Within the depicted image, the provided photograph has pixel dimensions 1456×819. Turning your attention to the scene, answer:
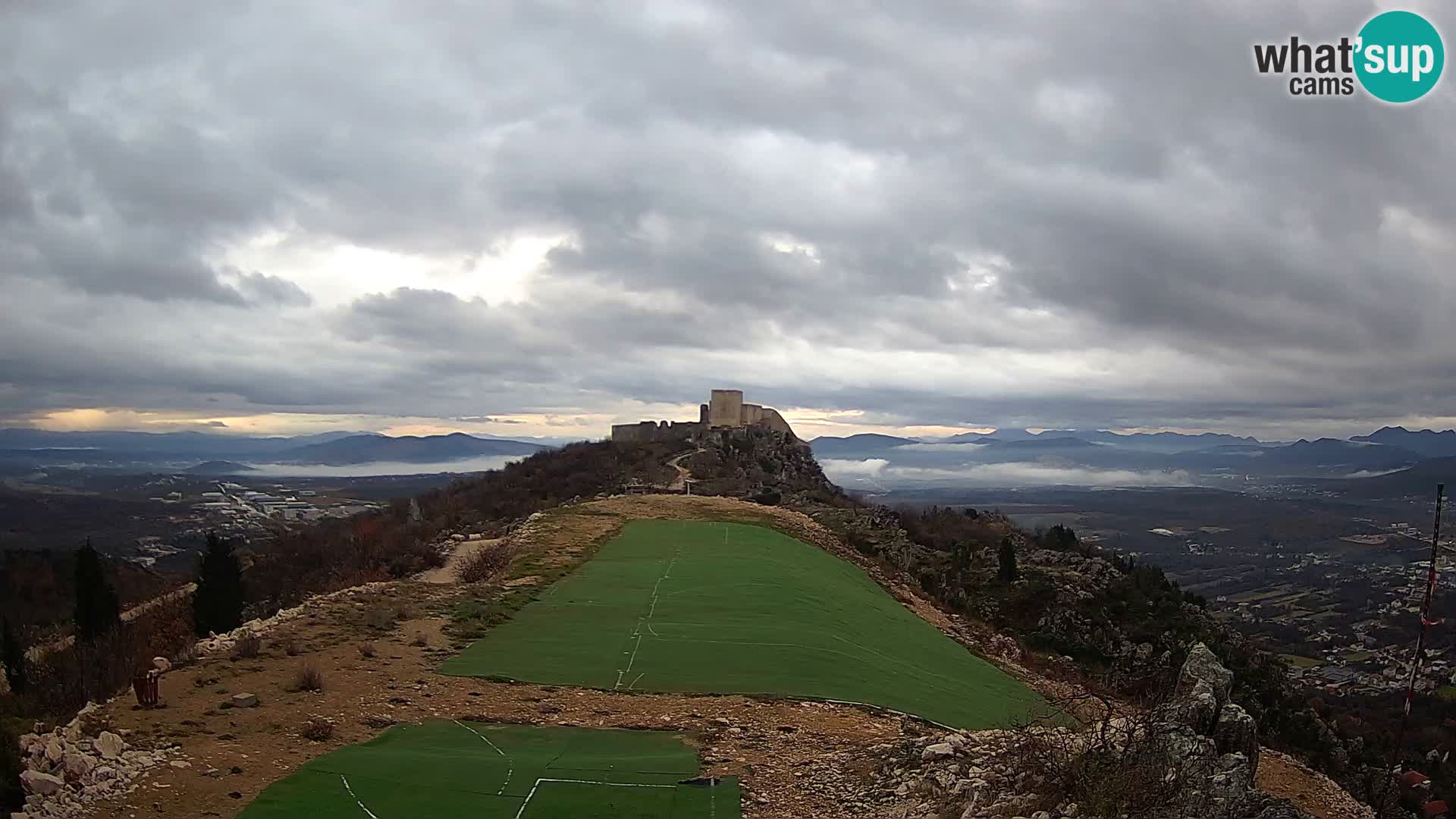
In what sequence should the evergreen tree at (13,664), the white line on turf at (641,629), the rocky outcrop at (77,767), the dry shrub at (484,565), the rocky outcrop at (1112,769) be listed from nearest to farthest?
the rocky outcrop at (1112,769) < the rocky outcrop at (77,767) < the white line on turf at (641,629) < the evergreen tree at (13,664) < the dry shrub at (484,565)

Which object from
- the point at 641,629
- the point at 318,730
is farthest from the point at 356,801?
the point at 641,629

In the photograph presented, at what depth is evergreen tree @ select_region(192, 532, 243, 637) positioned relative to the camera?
25703 mm

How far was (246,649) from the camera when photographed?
44.7ft

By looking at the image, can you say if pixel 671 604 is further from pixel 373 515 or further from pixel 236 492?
pixel 236 492

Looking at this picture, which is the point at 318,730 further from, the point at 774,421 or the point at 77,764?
the point at 774,421

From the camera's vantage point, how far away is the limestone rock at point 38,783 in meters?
7.74

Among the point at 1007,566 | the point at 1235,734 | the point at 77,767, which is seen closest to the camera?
the point at 77,767

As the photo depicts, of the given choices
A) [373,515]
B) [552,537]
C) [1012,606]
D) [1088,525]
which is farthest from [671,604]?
[1088,525]

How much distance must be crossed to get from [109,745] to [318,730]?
2.08 metres

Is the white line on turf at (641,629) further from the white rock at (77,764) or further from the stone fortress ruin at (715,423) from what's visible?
the stone fortress ruin at (715,423)

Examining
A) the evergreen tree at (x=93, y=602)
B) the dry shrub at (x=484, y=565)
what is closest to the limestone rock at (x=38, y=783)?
the dry shrub at (x=484, y=565)

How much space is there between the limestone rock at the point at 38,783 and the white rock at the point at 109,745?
2.83 ft

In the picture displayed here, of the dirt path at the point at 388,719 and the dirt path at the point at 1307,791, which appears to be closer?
the dirt path at the point at 388,719

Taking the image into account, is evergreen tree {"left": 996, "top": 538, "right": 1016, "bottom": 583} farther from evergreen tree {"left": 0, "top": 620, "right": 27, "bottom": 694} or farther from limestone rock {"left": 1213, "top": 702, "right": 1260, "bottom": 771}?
evergreen tree {"left": 0, "top": 620, "right": 27, "bottom": 694}
